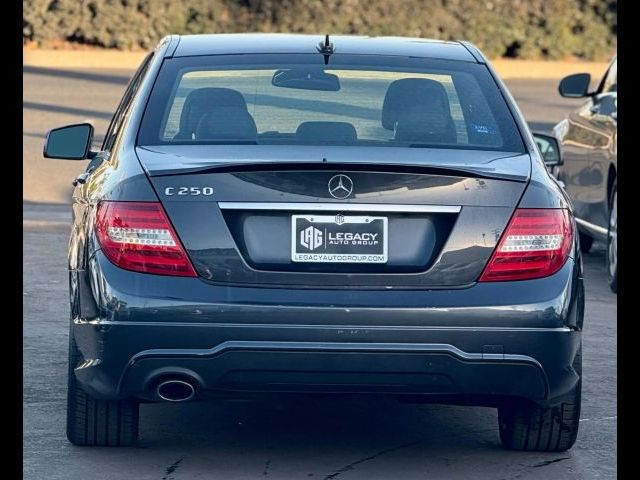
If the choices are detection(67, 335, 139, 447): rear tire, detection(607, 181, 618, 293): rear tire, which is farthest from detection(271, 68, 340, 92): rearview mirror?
detection(607, 181, 618, 293): rear tire

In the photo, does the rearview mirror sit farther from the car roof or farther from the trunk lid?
the trunk lid

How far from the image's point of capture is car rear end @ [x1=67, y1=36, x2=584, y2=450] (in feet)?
17.8

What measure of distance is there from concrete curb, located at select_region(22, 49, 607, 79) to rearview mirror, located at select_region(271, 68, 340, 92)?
20.8m

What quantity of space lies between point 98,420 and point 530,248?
1.73 m

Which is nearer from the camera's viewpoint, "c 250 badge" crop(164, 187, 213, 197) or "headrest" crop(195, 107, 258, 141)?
"c 250 badge" crop(164, 187, 213, 197)

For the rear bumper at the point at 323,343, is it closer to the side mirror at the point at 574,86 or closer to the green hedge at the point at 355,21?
the side mirror at the point at 574,86

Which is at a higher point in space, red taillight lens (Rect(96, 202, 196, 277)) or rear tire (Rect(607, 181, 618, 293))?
red taillight lens (Rect(96, 202, 196, 277))

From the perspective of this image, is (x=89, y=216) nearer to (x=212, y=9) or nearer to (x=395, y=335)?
(x=395, y=335)

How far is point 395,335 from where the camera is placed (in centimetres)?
544

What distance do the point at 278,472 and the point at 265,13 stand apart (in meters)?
24.1

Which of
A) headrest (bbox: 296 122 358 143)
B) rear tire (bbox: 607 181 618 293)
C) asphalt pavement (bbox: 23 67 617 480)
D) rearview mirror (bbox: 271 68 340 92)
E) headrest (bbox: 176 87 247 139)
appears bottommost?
rear tire (bbox: 607 181 618 293)

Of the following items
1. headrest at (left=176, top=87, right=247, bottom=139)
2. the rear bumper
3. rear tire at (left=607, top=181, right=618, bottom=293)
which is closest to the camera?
the rear bumper
